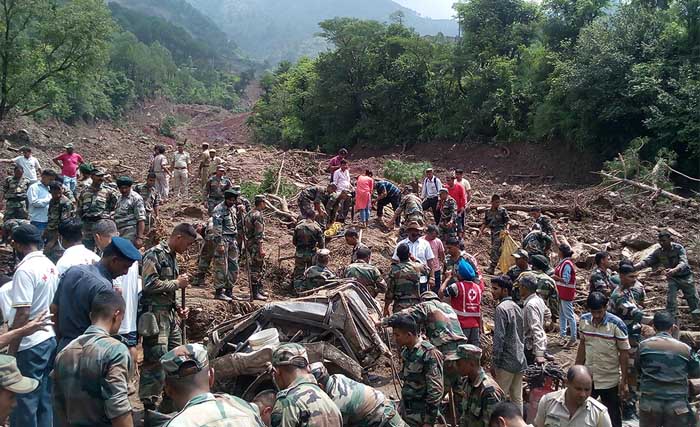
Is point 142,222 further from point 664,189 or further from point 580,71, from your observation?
point 580,71

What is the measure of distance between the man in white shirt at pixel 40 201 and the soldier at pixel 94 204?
30.8 inches

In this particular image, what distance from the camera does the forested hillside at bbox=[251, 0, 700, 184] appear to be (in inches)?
811

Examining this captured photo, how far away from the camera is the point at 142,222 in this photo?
8.17 metres

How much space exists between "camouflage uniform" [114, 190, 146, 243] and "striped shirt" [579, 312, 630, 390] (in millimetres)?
5947

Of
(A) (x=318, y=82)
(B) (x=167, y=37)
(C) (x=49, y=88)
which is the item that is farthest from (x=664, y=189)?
(B) (x=167, y=37)

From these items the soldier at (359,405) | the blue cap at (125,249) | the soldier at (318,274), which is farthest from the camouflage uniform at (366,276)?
the soldier at (359,405)

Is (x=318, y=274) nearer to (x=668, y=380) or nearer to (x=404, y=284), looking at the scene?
(x=404, y=284)

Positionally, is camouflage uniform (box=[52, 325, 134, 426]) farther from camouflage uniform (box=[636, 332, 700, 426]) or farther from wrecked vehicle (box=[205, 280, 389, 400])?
camouflage uniform (box=[636, 332, 700, 426])

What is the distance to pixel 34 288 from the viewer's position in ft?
14.6

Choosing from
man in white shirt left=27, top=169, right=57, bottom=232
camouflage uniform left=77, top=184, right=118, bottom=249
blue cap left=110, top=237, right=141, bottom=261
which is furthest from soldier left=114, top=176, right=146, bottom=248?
blue cap left=110, top=237, right=141, bottom=261

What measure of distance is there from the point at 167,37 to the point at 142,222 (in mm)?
90336

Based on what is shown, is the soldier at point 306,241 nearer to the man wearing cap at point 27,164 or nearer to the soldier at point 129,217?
the soldier at point 129,217

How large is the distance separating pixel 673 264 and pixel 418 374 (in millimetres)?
5706

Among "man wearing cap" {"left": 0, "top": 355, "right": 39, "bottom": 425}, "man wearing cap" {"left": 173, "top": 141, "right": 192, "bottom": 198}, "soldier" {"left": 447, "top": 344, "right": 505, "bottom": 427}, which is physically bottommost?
"man wearing cap" {"left": 173, "top": 141, "right": 192, "bottom": 198}
